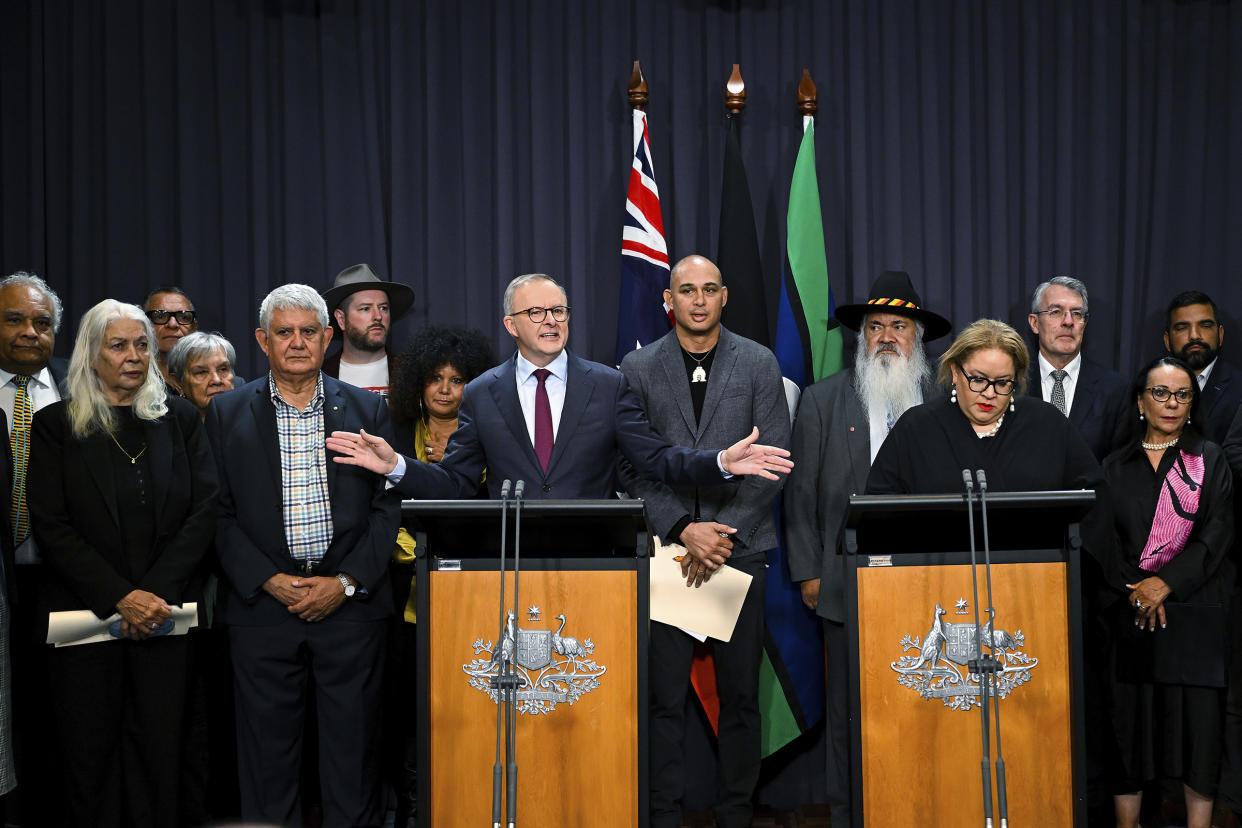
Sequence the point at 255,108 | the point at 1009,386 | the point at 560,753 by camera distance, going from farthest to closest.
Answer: the point at 255,108, the point at 1009,386, the point at 560,753

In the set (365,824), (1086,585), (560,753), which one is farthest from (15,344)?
(1086,585)

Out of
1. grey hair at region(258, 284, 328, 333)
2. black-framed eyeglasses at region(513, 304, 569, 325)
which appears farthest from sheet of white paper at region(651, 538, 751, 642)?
grey hair at region(258, 284, 328, 333)

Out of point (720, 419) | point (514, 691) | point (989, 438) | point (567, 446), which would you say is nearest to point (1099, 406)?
point (989, 438)

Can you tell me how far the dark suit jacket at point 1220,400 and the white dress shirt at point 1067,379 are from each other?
1.55ft

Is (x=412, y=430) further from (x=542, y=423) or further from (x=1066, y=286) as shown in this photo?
(x=1066, y=286)

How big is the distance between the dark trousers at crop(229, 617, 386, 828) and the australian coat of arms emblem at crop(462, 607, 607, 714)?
0.87 m

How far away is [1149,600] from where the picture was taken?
12.6 feet

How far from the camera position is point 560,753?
2.91 metres

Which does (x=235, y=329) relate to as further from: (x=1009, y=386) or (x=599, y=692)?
(x=1009, y=386)

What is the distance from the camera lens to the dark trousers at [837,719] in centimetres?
402

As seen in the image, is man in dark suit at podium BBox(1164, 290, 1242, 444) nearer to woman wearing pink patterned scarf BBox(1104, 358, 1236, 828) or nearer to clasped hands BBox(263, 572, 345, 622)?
woman wearing pink patterned scarf BBox(1104, 358, 1236, 828)

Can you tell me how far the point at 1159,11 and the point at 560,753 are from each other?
447 centimetres

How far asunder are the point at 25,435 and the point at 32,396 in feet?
0.51

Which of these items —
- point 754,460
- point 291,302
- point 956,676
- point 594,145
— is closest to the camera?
point 956,676
